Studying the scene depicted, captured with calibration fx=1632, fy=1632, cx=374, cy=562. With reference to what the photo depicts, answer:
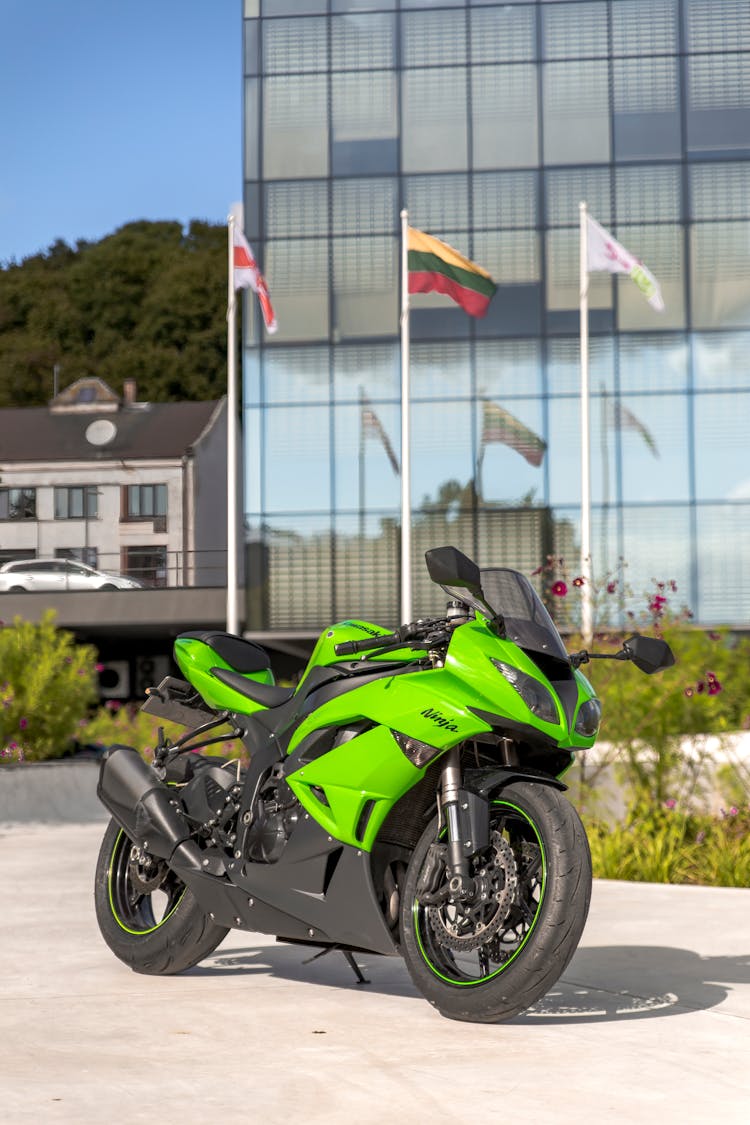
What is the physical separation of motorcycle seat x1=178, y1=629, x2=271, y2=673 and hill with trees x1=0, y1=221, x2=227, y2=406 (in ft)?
206

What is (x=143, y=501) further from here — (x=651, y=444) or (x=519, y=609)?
(x=519, y=609)

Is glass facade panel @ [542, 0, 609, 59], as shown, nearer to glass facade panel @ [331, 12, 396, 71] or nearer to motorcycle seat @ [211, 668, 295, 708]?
glass facade panel @ [331, 12, 396, 71]

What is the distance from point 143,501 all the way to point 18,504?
472 centimetres

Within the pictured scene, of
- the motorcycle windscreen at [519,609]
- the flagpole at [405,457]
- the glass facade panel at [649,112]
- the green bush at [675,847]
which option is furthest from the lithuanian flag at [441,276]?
the motorcycle windscreen at [519,609]

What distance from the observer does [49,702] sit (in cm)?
1577

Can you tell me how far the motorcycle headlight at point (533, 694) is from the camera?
4.74 metres

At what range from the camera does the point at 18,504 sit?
5691 centimetres

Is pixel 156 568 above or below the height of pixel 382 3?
below

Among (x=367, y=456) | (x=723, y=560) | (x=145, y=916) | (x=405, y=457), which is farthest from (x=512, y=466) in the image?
(x=145, y=916)

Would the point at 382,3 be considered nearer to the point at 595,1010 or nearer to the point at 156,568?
the point at 156,568

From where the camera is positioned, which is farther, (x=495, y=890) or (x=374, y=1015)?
(x=374, y=1015)

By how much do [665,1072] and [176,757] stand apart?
2.51 meters

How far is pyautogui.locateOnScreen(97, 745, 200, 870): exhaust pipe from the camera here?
5.75 meters

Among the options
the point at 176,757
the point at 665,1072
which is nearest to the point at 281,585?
the point at 176,757
